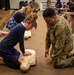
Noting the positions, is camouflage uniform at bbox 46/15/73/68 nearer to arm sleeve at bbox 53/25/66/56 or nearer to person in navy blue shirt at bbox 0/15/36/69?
arm sleeve at bbox 53/25/66/56

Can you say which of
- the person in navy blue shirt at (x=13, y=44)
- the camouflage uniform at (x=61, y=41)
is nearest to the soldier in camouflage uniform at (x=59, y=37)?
the camouflage uniform at (x=61, y=41)

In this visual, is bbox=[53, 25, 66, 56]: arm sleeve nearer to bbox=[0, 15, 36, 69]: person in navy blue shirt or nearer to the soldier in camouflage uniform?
the soldier in camouflage uniform

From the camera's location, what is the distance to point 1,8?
26.1 feet

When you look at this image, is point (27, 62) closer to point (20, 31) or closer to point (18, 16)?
point (20, 31)

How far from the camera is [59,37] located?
2318 mm

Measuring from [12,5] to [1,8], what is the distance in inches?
55.3

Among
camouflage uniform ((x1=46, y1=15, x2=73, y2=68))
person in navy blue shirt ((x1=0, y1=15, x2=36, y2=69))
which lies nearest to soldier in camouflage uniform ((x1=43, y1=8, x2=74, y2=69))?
camouflage uniform ((x1=46, y1=15, x2=73, y2=68))

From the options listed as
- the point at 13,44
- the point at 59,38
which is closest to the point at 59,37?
the point at 59,38

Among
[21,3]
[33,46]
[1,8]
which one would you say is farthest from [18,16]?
[21,3]

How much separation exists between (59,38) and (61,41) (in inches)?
1.9

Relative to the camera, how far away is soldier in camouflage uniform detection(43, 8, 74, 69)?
2289mm

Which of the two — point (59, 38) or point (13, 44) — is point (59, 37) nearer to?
point (59, 38)

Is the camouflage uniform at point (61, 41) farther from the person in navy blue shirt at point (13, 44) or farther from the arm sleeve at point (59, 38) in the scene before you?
the person in navy blue shirt at point (13, 44)

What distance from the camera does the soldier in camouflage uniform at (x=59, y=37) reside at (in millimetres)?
2289
